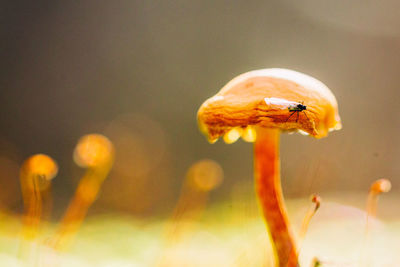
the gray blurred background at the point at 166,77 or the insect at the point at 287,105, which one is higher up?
the gray blurred background at the point at 166,77

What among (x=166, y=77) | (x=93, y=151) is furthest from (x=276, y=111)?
(x=166, y=77)

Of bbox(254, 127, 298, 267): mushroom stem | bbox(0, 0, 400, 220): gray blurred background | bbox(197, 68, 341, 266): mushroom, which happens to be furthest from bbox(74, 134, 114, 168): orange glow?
bbox(0, 0, 400, 220): gray blurred background

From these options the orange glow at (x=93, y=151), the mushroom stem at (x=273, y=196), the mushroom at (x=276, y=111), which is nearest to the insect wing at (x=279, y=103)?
the mushroom at (x=276, y=111)

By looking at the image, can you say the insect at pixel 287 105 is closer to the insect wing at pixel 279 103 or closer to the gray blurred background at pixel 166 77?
the insect wing at pixel 279 103

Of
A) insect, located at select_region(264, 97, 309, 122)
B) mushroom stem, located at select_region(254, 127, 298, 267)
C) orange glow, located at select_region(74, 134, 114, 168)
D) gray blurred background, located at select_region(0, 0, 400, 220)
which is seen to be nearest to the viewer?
insect, located at select_region(264, 97, 309, 122)

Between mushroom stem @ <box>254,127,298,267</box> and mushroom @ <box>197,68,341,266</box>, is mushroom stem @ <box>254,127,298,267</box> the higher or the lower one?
the lower one

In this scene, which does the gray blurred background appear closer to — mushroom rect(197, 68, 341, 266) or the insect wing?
mushroom rect(197, 68, 341, 266)

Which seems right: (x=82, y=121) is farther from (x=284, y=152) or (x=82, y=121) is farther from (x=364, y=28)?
(x=364, y=28)

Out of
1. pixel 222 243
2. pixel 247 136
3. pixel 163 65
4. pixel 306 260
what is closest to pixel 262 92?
pixel 247 136
